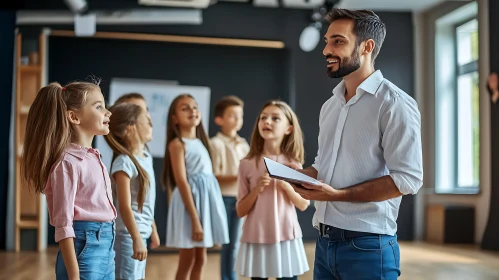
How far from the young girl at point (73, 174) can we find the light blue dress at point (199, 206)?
1.32m

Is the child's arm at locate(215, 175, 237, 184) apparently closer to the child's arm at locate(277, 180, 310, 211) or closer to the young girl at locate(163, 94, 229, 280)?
the young girl at locate(163, 94, 229, 280)

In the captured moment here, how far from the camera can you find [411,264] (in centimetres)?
548

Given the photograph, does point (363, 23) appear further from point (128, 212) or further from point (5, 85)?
point (5, 85)

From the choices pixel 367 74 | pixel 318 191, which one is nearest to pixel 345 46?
pixel 367 74

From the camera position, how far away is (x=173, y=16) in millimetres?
7102

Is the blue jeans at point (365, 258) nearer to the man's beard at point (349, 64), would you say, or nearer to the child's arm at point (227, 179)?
the man's beard at point (349, 64)

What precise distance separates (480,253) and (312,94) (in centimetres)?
252

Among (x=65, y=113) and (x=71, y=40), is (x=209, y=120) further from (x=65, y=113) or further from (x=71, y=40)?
(x=65, y=113)

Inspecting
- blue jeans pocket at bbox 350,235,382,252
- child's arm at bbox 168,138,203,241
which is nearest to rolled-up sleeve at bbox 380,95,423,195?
blue jeans pocket at bbox 350,235,382,252

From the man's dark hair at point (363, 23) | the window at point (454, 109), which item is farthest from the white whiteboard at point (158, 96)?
the man's dark hair at point (363, 23)

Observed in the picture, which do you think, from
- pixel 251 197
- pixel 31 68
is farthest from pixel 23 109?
pixel 251 197

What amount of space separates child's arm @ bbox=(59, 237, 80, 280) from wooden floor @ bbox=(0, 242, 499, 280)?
284 centimetres

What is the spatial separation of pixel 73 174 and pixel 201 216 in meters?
1.59

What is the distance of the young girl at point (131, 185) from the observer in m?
2.62
